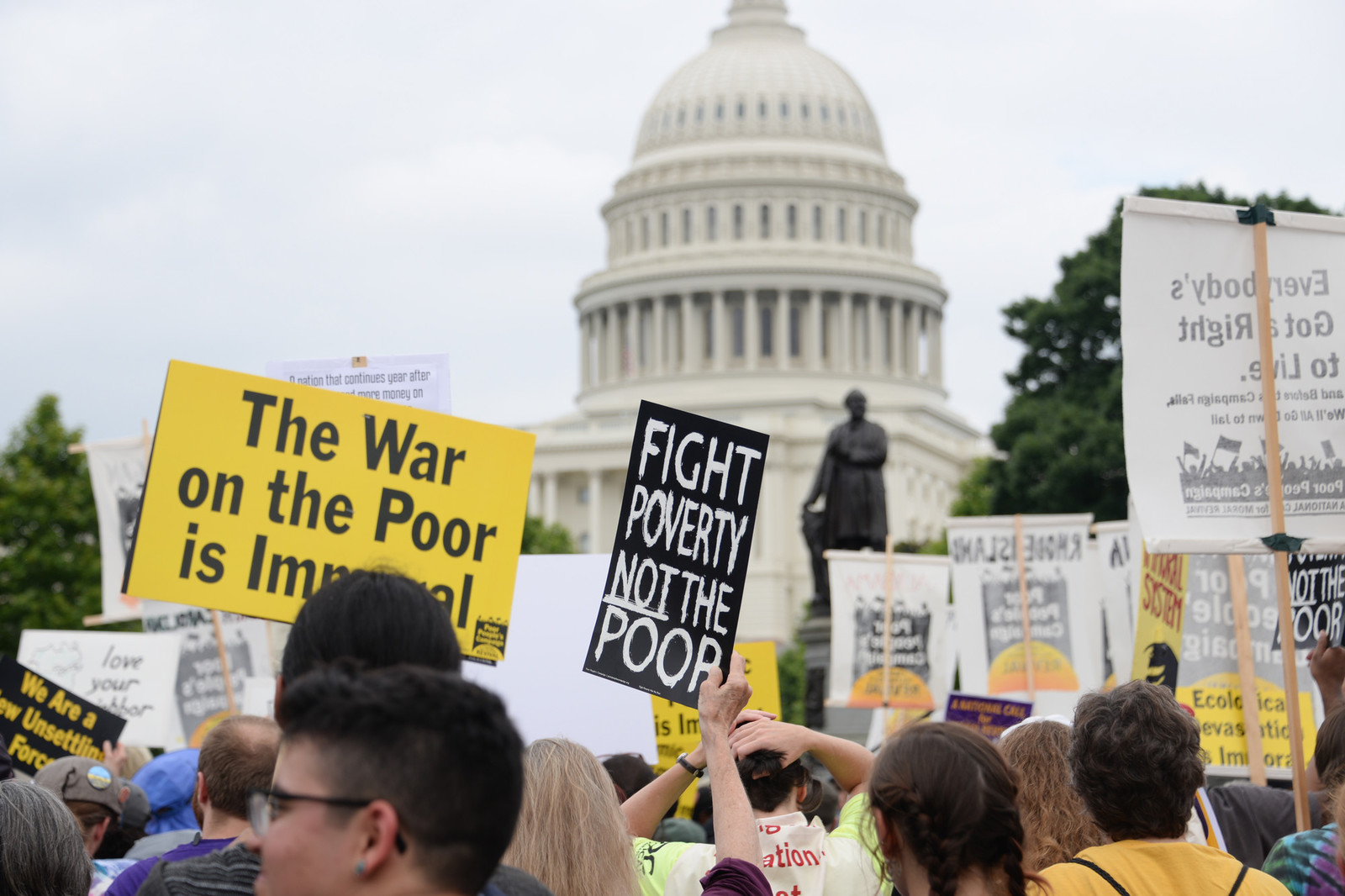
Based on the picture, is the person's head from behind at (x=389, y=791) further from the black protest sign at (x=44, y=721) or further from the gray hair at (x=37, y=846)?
the black protest sign at (x=44, y=721)

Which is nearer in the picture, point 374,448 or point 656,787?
point 656,787

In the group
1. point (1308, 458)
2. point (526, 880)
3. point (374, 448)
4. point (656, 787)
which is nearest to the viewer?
point (526, 880)

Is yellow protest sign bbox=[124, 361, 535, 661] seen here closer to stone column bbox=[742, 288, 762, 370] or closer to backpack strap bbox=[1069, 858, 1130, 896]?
backpack strap bbox=[1069, 858, 1130, 896]

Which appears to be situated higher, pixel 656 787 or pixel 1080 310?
pixel 1080 310

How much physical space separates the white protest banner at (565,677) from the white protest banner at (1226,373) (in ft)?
5.56

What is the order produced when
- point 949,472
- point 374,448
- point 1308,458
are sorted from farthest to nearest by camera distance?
point 949,472, point 1308,458, point 374,448

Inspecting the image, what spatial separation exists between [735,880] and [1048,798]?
115 cm

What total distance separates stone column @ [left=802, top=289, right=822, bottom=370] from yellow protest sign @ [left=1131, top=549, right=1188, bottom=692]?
89.4 metres

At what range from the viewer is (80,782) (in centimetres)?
511

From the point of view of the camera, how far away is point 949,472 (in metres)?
93.4

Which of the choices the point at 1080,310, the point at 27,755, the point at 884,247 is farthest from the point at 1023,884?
the point at 884,247

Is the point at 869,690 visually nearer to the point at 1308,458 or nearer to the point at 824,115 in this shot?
the point at 1308,458

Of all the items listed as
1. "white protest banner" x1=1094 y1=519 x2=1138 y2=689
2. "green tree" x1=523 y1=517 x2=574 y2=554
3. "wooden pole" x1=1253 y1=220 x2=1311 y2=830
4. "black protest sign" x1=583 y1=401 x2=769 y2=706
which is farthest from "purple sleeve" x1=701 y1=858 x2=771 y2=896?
"green tree" x1=523 y1=517 x2=574 y2=554

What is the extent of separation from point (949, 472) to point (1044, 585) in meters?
80.2
